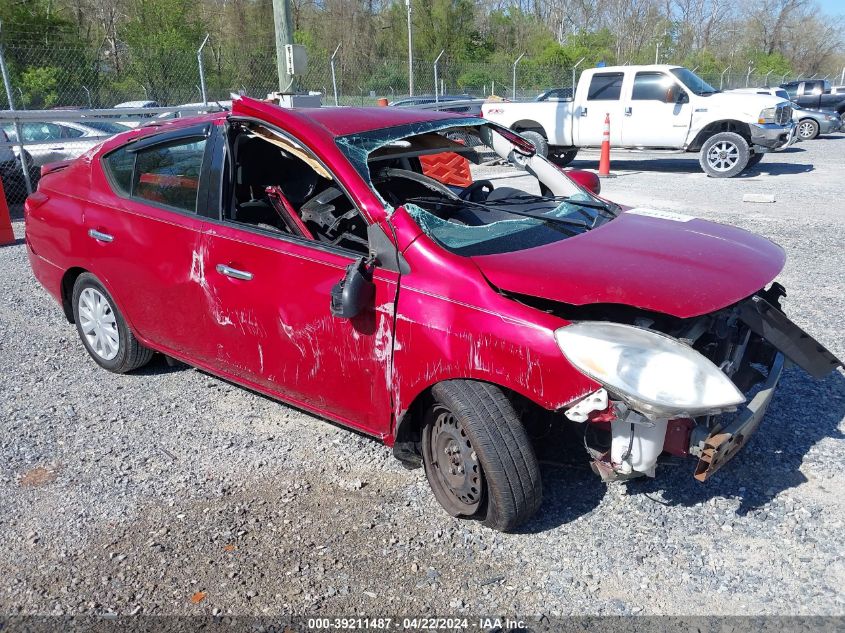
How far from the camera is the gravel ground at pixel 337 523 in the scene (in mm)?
2748

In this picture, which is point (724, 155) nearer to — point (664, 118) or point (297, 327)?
point (664, 118)

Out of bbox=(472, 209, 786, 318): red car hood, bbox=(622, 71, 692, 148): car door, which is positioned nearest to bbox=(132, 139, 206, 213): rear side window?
bbox=(472, 209, 786, 318): red car hood

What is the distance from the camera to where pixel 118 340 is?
462 centimetres

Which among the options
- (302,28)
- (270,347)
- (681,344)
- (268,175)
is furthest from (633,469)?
(302,28)

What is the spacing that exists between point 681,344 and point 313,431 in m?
2.11

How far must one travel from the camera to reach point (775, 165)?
15859 mm

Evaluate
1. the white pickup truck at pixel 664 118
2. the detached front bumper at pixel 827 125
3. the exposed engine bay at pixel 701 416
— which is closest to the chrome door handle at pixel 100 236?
the exposed engine bay at pixel 701 416

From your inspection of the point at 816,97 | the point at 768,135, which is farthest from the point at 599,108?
the point at 816,97

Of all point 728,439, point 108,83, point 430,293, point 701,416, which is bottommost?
point 728,439

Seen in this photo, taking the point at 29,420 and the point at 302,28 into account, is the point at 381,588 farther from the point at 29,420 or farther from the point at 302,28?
the point at 302,28

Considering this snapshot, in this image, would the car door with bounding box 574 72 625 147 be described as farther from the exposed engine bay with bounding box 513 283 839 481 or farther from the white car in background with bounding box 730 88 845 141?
the exposed engine bay with bounding box 513 283 839 481

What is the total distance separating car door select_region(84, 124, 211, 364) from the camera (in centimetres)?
391

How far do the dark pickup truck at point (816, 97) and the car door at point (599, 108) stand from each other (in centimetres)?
1283

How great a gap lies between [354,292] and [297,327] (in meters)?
0.55
